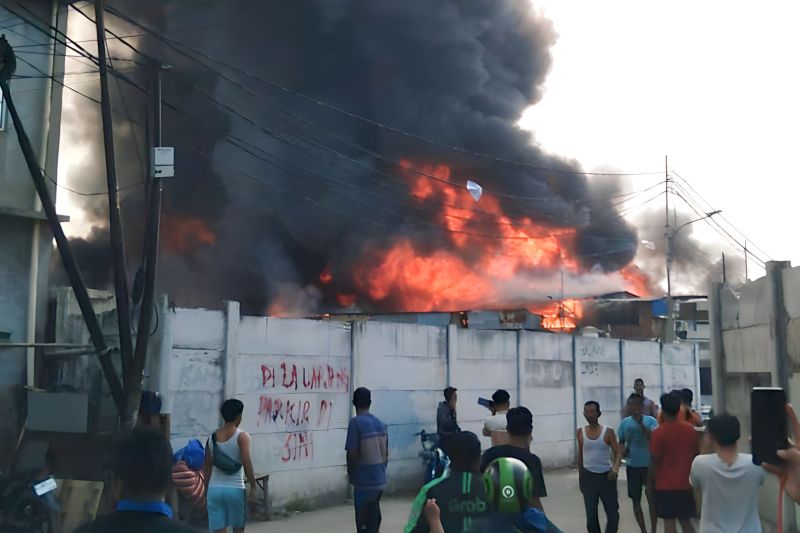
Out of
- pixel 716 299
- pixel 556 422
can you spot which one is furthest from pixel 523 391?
pixel 716 299

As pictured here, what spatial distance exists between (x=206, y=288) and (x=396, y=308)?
827cm

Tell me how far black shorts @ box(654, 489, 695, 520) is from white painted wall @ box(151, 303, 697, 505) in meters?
4.91

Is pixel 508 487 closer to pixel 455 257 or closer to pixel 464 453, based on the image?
pixel 464 453

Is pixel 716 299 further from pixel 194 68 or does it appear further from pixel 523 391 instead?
pixel 194 68

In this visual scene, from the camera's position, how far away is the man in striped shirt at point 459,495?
345 centimetres

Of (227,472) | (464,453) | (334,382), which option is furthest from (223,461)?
(334,382)

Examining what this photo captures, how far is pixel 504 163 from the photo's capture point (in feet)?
102

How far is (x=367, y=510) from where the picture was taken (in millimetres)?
6844

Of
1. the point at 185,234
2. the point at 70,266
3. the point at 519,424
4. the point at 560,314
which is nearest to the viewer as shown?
the point at 519,424

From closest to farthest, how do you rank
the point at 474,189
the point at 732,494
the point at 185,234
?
1. the point at 732,494
2. the point at 185,234
3. the point at 474,189

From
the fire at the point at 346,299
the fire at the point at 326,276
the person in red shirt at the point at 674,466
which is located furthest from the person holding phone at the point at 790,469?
the fire at the point at 346,299

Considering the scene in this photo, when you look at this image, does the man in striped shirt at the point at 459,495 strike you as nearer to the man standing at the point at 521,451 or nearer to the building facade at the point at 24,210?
the man standing at the point at 521,451

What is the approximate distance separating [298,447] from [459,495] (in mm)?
6969

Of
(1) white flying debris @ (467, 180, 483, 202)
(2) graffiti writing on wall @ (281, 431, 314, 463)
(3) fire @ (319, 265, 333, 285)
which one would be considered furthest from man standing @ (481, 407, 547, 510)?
(1) white flying debris @ (467, 180, 483, 202)
